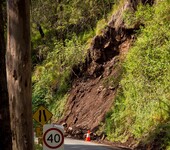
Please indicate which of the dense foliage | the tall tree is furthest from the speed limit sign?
the dense foliage

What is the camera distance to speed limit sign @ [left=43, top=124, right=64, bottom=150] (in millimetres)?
8422

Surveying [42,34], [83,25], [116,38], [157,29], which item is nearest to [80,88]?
[116,38]

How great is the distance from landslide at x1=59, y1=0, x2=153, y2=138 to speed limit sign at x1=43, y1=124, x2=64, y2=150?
16.3 metres

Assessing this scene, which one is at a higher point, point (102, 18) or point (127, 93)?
point (102, 18)

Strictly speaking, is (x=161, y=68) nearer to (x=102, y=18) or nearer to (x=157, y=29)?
(x=157, y=29)

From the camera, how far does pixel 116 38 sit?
1176 inches

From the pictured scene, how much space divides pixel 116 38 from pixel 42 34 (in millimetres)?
17044

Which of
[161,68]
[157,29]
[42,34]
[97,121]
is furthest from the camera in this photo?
[42,34]

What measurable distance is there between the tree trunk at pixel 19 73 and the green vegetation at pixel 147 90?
9633 mm

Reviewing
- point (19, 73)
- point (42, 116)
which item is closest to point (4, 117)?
point (19, 73)

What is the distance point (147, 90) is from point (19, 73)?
12.8 metres

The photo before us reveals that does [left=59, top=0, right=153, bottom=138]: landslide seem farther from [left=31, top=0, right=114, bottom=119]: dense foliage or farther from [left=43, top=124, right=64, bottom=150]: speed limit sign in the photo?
[left=43, top=124, right=64, bottom=150]: speed limit sign

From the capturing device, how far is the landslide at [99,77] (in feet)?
86.2

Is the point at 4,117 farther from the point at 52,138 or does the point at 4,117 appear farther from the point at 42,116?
the point at 42,116
